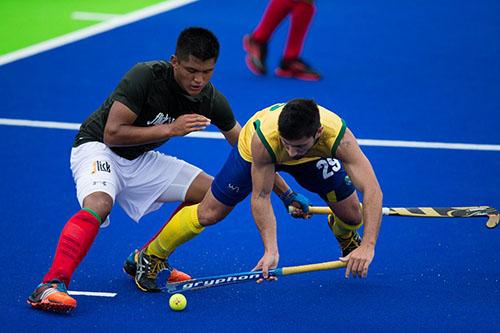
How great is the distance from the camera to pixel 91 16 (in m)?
13.4

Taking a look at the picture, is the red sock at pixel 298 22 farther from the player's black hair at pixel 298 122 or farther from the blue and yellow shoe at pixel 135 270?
the player's black hair at pixel 298 122

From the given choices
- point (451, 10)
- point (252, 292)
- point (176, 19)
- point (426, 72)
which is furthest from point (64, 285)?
point (451, 10)

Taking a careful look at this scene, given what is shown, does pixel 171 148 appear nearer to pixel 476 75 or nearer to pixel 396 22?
pixel 476 75

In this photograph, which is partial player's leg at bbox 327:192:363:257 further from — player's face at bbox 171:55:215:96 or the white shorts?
player's face at bbox 171:55:215:96

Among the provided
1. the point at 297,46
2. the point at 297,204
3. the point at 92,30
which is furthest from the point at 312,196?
the point at 92,30

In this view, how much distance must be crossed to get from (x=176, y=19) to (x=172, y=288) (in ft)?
25.8

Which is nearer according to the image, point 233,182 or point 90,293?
point 233,182

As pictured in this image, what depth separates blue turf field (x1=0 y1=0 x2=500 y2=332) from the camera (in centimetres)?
563

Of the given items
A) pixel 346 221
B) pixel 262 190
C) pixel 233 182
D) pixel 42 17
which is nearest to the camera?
pixel 262 190

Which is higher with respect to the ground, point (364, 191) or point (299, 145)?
point (299, 145)

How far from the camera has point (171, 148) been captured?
28.8 ft

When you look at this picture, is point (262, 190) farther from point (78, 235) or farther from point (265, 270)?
point (78, 235)

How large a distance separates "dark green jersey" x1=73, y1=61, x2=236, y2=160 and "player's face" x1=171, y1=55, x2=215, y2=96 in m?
0.13

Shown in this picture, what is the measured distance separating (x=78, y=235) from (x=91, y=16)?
27.5 ft
